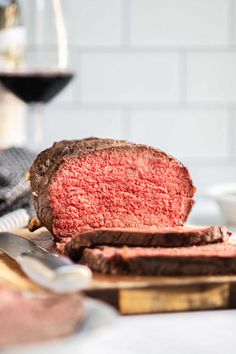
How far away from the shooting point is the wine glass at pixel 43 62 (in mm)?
2703

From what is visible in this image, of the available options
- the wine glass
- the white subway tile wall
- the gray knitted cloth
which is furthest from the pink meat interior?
the white subway tile wall

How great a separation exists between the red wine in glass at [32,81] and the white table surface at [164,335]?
1.38 m

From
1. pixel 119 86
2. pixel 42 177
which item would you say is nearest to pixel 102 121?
pixel 119 86

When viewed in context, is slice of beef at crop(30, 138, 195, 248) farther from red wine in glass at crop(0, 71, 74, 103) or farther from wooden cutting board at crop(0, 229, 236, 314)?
red wine in glass at crop(0, 71, 74, 103)

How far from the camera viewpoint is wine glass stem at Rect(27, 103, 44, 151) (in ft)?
9.29

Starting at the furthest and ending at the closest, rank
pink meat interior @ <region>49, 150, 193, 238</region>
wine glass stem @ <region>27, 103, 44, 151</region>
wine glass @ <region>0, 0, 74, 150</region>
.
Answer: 1. wine glass stem @ <region>27, 103, 44, 151</region>
2. wine glass @ <region>0, 0, 74, 150</region>
3. pink meat interior @ <region>49, 150, 193, 238</region>

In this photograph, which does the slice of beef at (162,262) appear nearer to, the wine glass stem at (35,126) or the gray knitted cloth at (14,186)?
the gray knitted cloth at (14,186)

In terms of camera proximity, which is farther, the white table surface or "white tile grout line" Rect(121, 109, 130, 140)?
"white tile grout line" Rect(121, 109, 130, 140)

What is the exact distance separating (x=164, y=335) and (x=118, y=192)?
622mm

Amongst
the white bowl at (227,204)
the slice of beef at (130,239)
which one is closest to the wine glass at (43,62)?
the white bowl at (227,204)

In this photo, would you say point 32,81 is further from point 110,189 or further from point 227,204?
point 110,189

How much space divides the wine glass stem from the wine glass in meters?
0.07

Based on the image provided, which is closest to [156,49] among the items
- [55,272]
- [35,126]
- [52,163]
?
[35,126]

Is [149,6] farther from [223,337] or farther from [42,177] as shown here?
[223,337]
